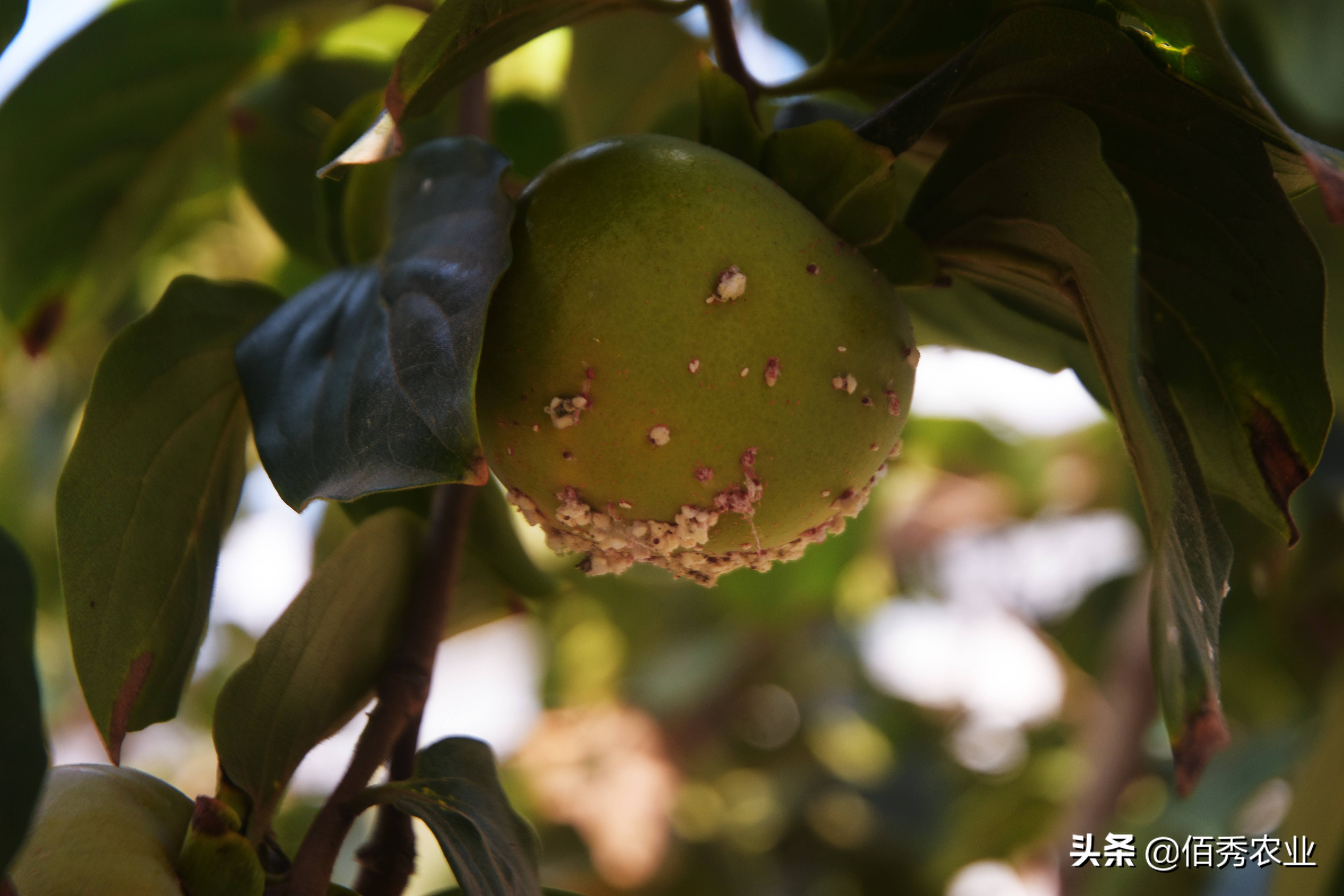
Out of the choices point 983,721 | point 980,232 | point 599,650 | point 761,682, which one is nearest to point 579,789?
point 599,650

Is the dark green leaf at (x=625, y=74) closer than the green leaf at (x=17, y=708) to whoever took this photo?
No

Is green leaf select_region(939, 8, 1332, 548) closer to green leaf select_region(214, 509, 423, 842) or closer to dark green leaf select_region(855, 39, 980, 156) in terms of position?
dark green leaf select_region(855, 39, 980, 156)

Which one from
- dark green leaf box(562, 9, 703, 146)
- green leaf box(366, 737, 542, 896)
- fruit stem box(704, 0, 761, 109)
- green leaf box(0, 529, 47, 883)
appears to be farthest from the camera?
dark green leaf box(562, 9, 703, 146)

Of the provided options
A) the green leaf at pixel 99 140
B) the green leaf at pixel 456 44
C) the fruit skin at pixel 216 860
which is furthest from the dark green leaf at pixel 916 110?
the green leaf at pixel 99 140

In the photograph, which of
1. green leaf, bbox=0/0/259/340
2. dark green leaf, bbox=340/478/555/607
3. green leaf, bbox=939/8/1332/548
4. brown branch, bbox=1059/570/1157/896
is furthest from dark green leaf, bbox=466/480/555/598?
brown branch, bbox=1059/570/1157/896

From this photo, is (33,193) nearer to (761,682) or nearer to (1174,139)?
(1174,139)

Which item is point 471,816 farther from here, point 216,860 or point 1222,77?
point 1222,77

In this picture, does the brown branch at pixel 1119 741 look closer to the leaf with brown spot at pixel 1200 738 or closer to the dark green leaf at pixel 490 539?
the dark green leaf at pixel 490 539
